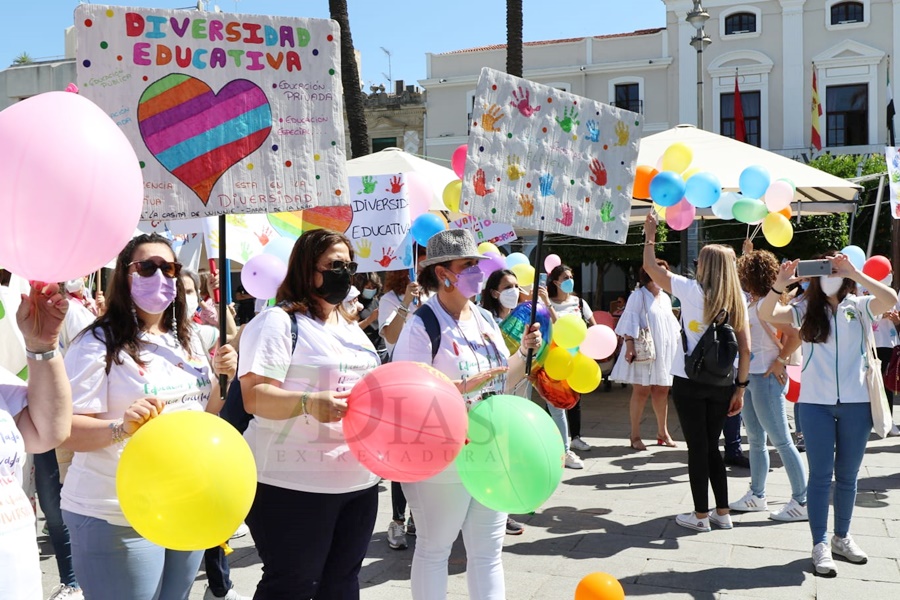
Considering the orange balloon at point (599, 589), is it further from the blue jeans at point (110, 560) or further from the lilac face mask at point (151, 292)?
the lilac face mask at point (151, 292)

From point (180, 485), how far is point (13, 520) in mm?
414

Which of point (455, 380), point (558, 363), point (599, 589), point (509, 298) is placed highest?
point (509, 298)

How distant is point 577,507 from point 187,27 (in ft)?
14.4

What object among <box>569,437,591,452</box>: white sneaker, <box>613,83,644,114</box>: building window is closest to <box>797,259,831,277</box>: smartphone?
<box>569,437,591,452</box>: white sneaker

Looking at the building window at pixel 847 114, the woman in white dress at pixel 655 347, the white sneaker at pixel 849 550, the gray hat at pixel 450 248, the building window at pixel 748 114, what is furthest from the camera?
the building window at pixel 748 114

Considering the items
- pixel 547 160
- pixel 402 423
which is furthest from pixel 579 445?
pixel 402 423

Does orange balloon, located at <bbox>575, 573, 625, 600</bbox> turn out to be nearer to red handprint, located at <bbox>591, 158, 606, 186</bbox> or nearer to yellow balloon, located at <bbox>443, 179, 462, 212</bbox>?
red handprint, located at <bbox>591, 158, 606, 186</bbox>

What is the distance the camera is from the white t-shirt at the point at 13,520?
1989 millimetres

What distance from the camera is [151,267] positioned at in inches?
109

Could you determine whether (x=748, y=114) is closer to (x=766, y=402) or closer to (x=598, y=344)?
(x=766, y=402)

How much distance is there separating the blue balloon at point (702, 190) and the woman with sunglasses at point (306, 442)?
409cm

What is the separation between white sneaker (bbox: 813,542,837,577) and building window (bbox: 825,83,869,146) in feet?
89.2

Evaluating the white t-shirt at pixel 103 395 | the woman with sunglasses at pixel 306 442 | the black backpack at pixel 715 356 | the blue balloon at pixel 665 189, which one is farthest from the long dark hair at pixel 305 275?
the blue balloon at pixel 665 189

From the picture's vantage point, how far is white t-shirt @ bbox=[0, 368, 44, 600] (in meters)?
1.99
